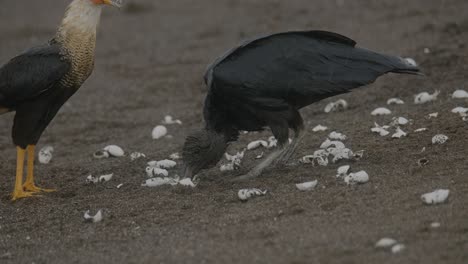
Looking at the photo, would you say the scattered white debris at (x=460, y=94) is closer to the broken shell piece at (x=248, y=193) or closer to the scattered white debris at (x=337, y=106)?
the scattered white debris at (x=337, y=106)

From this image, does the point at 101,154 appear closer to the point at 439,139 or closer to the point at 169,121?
the point at 169,121

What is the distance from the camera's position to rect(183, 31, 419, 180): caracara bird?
5742mm

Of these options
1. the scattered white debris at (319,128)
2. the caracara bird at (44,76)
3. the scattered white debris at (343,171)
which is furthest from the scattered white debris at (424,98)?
the caracara bird at (44,76)

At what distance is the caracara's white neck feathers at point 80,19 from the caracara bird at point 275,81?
1091mm

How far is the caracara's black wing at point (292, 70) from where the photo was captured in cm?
573

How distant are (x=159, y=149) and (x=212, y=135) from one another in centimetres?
154

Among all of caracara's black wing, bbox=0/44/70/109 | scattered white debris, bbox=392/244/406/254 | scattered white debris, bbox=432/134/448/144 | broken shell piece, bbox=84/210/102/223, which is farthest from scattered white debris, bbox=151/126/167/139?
scattered white debris, bbox=392/244/406/254

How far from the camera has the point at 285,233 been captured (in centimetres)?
455

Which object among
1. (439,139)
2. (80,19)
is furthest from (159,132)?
(439,139)

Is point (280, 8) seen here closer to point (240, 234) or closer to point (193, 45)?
point (193, 45)

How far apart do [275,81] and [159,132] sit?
2382mm

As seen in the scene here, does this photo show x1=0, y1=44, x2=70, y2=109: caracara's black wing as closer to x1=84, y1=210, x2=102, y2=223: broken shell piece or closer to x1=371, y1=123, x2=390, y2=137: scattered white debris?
x1=84, y1=210, x2=102, y2=223: broken shell piece

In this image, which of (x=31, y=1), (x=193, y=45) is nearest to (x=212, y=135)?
(x=193, y=45)

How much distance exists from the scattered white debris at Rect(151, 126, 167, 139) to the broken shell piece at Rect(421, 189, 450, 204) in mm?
3683
